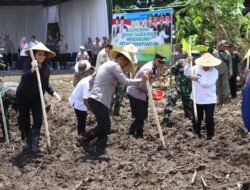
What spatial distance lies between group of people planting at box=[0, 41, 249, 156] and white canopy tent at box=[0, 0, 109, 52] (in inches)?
631

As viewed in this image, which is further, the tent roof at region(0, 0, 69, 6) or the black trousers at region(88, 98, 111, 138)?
the tent roof at region(0, 0, 69, 6)

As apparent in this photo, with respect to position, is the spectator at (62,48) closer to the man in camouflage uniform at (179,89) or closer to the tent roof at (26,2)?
the tent roof at (26,2)

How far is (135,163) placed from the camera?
6699mm

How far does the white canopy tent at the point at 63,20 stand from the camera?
25.6 m

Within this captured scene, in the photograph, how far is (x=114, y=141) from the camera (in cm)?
812

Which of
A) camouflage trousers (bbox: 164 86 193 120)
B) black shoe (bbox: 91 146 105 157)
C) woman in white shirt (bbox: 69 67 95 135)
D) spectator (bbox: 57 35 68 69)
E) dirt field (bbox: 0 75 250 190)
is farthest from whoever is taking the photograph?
spectator (bbox: 57 35 68 69)

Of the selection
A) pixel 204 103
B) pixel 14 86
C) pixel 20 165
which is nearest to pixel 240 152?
pixel 204 103

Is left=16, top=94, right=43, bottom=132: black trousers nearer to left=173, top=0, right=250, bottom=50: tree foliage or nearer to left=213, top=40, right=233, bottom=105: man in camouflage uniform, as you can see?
left=213, top=40, right=233, bottom=105: man in camouflage uniform

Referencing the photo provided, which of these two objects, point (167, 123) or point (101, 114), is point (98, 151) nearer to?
point (101, 114)

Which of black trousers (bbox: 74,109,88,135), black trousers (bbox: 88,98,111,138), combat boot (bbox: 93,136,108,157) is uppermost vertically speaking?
black trousers (bbox: 88,98,111,138)

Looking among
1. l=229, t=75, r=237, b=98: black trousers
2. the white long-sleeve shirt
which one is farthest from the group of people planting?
l=229, t=75, r=237, b=98: black trousers

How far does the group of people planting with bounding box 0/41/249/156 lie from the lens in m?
7.08

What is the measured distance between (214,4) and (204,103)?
8.30 m

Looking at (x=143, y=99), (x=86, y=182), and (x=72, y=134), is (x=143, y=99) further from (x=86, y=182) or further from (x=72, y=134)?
(x=86, y=182)
